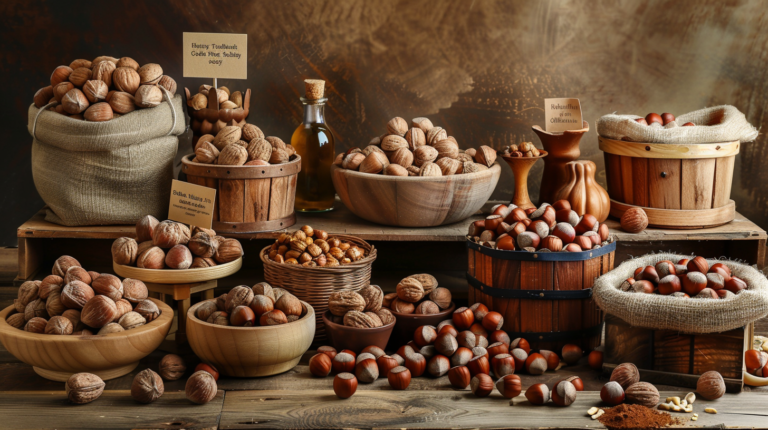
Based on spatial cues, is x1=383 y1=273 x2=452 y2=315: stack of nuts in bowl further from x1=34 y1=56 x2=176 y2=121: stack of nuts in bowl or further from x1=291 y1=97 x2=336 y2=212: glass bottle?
x1=34 y1=56 x2=176 y2=121: stack of nuts in bowl

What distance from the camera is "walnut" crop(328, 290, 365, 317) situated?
9.25ft

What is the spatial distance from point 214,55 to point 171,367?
1606 mm

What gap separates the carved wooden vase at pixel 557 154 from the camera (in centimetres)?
346

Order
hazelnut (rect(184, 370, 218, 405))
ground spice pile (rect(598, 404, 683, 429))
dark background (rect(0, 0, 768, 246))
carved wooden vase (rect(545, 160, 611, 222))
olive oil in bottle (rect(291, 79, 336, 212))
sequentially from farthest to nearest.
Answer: dark background (rect(0, 0, 768, 246)) → olive oil in bottle (rect(291, 79, 336, 212)) → carved wooden vase (rect(545, 160, 611, 222)) → hazelnut (rect(184, 370, 218, 405)) → ground spice pile (rect(598, 404, 683, 429))

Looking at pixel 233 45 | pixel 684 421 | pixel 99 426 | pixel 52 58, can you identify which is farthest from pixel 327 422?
pixel 52 58

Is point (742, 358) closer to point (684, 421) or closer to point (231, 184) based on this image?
point (684, 421)

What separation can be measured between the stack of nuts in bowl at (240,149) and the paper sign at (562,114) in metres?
1.31

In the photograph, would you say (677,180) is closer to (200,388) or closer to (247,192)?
(247,192)

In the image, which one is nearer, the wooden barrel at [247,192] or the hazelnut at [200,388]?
Answer: the hazelnut at [200,388]

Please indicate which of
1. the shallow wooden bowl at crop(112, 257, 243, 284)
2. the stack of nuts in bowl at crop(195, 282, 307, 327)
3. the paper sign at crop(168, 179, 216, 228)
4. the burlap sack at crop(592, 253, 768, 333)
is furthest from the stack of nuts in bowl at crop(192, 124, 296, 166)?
the burlap sack at crop(592, 253, 768, 333)

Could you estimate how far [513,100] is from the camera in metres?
4.00

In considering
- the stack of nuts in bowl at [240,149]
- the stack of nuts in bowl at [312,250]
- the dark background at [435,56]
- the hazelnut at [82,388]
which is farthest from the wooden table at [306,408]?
the dark background at [435,56]

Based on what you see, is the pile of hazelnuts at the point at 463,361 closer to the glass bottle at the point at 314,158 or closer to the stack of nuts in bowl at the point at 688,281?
the stack of nuts in bowl at the point at 688,281

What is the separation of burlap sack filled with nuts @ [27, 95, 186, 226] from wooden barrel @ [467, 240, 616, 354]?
156 centimetres
